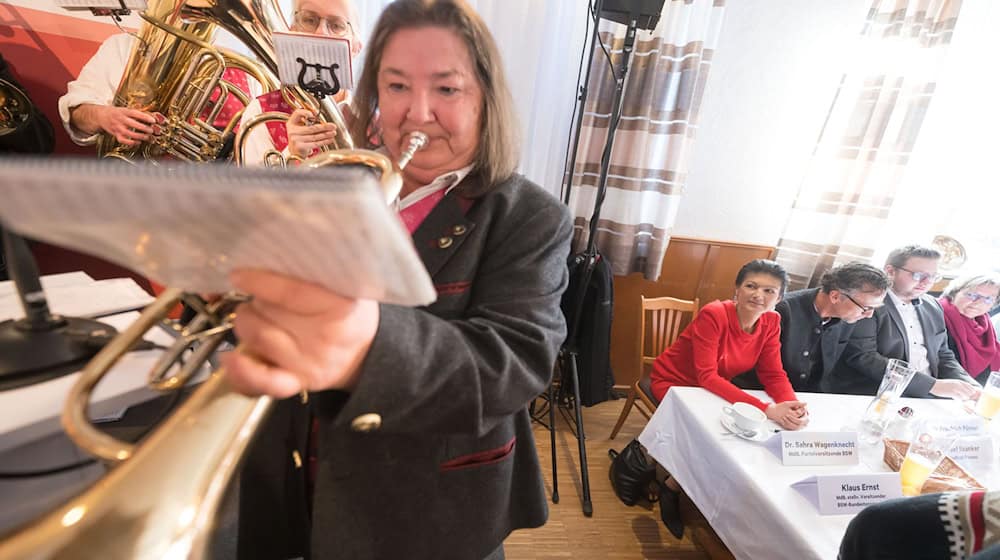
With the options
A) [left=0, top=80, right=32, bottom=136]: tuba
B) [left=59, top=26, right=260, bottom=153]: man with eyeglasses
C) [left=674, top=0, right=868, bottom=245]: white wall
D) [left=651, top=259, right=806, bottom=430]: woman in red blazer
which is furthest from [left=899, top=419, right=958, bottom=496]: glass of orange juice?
[left=0, top=80, right=32, bottom=136]: tuba

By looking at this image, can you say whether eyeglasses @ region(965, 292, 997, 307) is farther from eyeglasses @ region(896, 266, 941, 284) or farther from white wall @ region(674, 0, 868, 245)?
white wall @ region(674, 0, 868, 245)

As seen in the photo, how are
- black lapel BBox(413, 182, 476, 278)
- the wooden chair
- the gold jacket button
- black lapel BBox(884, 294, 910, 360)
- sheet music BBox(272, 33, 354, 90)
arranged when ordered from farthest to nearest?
1. the wooden chair
2. black lapel BBox(884, 294, 910, 360)
3. sheet music BBox(272, 33, 354, 90)
4. black lapel BBox(413, 182, 476, 278)
5. the gold jacket button

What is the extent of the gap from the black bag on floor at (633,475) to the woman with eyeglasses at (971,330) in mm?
1970

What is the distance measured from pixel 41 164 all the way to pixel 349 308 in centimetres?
18

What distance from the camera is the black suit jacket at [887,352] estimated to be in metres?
1.91

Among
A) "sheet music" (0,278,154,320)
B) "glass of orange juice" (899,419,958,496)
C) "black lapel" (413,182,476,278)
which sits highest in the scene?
"black lapel" (413,182,476,278)

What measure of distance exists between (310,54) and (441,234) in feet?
1.54

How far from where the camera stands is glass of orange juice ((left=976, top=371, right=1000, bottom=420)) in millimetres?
1409

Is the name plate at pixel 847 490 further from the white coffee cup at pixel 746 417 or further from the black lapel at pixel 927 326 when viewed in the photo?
the black lapel at pixel 927 326

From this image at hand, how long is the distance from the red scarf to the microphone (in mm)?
3508

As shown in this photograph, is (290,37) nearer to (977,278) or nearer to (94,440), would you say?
(94,440)

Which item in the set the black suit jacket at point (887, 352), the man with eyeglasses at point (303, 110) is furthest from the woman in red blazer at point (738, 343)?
the man with eyeglasses at point (303, 110)

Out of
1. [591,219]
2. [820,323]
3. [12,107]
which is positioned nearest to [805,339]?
[820,323]

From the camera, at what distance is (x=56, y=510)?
0.27m
